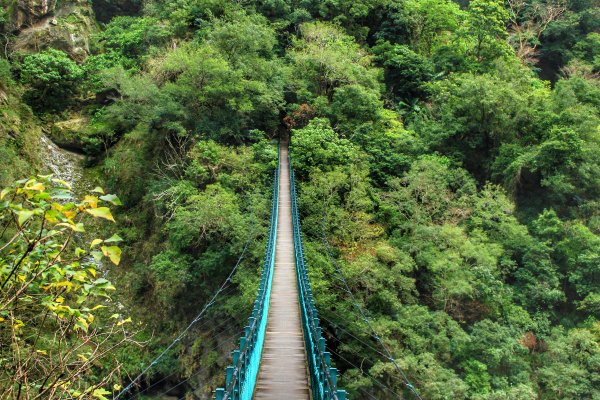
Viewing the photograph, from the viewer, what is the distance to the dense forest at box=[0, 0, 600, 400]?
44.7ft

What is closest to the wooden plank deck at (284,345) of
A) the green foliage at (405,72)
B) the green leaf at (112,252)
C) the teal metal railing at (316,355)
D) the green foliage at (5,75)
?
the teal metal railing at (316,355)

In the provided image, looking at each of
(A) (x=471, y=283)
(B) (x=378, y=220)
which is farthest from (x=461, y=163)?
(A) (x=471, y=283)

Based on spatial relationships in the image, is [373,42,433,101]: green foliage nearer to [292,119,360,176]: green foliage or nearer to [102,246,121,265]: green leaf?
[292,119,360,176]: green foliage

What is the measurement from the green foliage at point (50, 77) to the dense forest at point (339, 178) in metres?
0.10

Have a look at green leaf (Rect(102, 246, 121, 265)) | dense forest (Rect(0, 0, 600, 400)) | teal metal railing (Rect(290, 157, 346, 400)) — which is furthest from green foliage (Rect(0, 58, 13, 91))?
green leaf (Rect(102, 246, 121, 265))

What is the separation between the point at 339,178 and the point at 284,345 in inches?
391

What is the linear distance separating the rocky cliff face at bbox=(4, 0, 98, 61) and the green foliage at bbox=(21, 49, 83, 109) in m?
1.14

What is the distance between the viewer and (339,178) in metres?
17.1

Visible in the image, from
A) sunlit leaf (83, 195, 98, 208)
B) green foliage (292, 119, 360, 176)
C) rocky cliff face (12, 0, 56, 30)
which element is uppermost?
rocky cliff face (12, 0, 56, 30)

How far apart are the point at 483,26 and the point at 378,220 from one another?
13398 millimetres

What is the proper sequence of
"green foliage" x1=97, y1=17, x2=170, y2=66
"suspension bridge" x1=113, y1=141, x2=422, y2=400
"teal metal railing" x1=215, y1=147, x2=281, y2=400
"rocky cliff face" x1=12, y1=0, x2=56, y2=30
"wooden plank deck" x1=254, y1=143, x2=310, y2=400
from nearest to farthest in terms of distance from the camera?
"teal metal railing" x1=215, y1=147, x2=281, y2=400 → "suspension bridge" x1=113, y1=141, x2=422, y2=400 → "wooden plank deck" x1=254, y1=143, x2=310, y2=400 → "rocky cliff face" x1=12, y1=0, x2=56, y2=30 → "green foliage" x1=97, y1=17, x2=170, y2=66

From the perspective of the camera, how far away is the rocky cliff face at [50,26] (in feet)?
73.8

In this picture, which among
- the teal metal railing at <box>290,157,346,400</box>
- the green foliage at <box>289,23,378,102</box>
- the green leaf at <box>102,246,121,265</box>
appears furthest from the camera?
the green foliage at <box>289,23,378,102</box>

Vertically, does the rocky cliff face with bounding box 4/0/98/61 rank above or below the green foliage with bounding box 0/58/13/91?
above
